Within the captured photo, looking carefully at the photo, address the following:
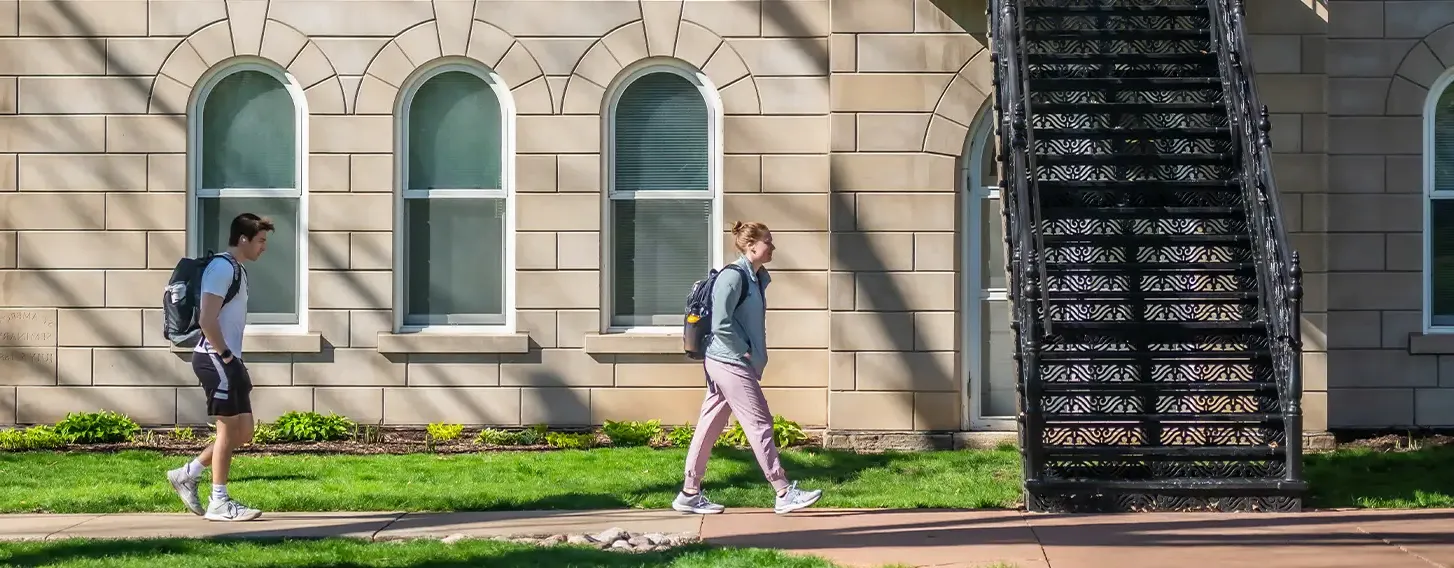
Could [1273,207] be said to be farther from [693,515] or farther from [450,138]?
[450,138]

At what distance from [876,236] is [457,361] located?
3382 millimetres

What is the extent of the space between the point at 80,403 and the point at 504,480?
420 centimetres

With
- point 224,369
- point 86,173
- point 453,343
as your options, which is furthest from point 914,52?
point 86,173

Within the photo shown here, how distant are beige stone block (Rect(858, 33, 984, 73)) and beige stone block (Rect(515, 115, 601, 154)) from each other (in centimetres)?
211

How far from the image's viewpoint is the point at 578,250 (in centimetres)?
1169

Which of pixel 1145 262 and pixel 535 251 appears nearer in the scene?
pixel 1145 262

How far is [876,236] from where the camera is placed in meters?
11.2

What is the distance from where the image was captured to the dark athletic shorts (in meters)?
8.05

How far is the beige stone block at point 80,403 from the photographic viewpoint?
1180cm

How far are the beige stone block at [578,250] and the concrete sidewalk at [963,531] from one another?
341 centimetres

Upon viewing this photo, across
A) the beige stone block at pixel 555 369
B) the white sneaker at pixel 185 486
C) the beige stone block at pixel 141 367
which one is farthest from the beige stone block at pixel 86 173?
the white sneaker at pixel 185 486

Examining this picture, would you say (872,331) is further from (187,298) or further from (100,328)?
(100,328)

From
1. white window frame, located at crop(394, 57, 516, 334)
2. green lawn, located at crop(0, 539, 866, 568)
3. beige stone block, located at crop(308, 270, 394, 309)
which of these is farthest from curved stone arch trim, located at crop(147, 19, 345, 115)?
green lawn, located at crop(0, 539, 866, 568)

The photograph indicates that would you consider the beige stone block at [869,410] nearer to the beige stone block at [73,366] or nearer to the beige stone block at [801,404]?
the beige stone block at [801,404]
